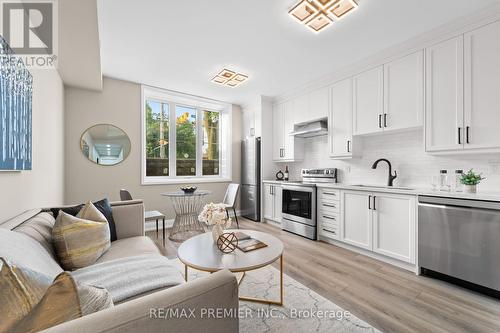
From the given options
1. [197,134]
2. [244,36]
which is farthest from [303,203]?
[197,134]

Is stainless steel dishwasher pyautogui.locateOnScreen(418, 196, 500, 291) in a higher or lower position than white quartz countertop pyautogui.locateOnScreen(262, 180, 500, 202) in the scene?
lower

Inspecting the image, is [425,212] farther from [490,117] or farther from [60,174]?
[60,174]

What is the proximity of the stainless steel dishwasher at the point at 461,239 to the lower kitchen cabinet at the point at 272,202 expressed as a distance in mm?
2313

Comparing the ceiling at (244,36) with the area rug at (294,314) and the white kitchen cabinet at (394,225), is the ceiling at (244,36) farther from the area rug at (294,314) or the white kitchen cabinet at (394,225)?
the area rug at (294,314)

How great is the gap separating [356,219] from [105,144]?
4125 millimetres

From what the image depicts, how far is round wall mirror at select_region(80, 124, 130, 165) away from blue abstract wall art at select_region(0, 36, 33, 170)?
1889 mm

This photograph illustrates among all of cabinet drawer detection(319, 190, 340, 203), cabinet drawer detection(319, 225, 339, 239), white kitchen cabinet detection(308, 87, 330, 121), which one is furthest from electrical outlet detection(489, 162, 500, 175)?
white kitchen cabinet detection(308, 87, 330, 121)

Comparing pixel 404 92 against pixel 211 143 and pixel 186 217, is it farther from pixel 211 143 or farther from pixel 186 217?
pixel 186 217

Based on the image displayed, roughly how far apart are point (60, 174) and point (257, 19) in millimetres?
3367

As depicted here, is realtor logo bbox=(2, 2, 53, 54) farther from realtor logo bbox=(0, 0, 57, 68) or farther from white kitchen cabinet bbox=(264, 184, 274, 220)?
white kitchen cabinet bbox=(264, 184, 274, 220)

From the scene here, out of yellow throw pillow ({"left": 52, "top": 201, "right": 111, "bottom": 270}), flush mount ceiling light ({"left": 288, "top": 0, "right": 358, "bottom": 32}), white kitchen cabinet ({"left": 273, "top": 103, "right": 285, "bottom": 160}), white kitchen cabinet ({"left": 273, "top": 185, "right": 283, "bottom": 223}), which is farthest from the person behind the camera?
white kitchen cabinet ({"left": 273, "top": 103, "right": 285, "bottom": 160})

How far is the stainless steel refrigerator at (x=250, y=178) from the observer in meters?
4.78

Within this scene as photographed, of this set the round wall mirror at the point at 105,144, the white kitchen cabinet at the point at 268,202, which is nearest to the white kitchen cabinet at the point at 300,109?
the white kitchen cabinet at the point at 268,202

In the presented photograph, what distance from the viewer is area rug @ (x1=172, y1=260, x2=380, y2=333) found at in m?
1.58
